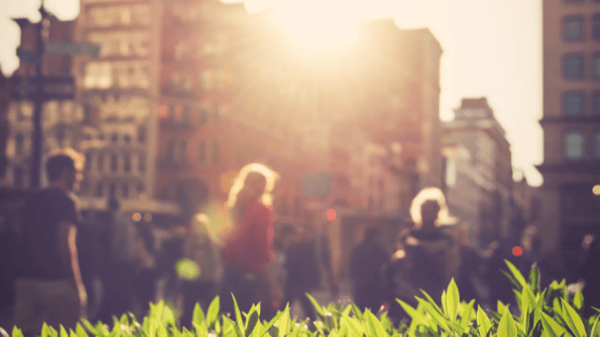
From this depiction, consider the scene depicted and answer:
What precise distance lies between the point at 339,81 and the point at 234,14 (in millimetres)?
10485

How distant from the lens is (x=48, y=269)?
4488 millimetres

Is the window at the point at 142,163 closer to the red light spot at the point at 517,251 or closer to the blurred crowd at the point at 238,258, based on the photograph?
the red light spot at the point at 517,251

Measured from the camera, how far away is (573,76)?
5159 centimetres

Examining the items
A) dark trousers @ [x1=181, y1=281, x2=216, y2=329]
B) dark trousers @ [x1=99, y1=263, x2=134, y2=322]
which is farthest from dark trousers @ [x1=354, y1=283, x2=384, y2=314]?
dark trousers @ [x1=99, y1=263, x2=134, y2=322]

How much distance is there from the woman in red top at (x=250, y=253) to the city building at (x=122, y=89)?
57.4 m

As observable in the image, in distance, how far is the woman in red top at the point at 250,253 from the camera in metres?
5.22

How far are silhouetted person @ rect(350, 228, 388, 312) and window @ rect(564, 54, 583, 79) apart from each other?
42746 millimetres

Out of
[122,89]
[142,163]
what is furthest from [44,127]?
[142,163]

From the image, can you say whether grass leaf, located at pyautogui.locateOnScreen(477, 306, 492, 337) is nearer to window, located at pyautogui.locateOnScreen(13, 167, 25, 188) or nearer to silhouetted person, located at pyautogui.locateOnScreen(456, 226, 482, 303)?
silhouetted person, located at pyautogui.locateOnScreen(456, 226, 482, 303)

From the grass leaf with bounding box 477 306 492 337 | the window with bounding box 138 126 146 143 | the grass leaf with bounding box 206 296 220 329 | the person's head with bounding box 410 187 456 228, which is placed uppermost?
the window with bounding box 138 126 146 143

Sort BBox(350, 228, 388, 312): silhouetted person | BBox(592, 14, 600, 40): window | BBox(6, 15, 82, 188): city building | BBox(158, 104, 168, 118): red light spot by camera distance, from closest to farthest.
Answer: BBox(350, 228, 388, 312): silhouetted person, BBox(592, 14, 600, 40): window, BBox(158, 104, 168, 118): red light spot, BBox(6, 15, 82, 188): city building

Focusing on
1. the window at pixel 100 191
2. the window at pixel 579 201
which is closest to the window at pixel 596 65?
the window at pixel 579 201

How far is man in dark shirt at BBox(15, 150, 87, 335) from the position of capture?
445cm

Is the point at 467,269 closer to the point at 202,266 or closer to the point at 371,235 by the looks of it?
the point at 202,266
